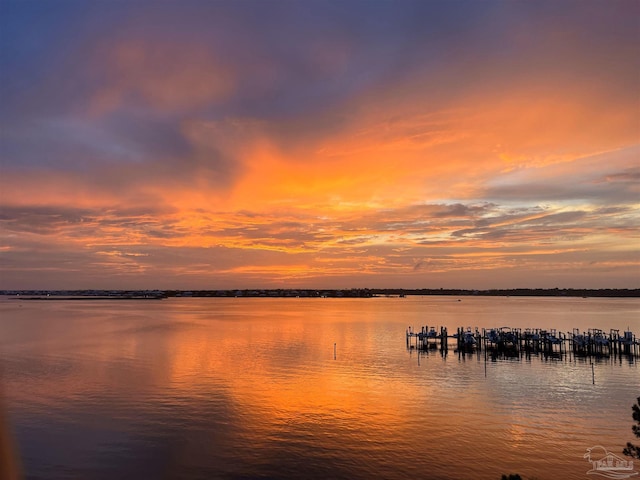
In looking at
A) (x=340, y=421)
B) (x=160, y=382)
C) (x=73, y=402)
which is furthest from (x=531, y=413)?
(x=73, y=402)

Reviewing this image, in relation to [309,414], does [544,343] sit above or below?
above

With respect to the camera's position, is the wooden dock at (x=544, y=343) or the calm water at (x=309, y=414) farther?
the wooden dock at (x=544, y=343)

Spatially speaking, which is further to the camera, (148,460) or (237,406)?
(237,406)

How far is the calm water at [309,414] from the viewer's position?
2423cm

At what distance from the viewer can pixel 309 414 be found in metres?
32.6

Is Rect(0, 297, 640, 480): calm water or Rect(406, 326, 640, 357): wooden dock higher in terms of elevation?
Rect(406, 326, 640, 357): wooden dock

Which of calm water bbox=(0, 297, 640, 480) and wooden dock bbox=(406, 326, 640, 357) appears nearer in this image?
calm water bbox=(0, 297, 640, 480)

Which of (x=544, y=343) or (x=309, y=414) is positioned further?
(x=544, y=343)

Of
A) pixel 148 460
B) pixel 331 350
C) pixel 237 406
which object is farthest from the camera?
pixel 331 350

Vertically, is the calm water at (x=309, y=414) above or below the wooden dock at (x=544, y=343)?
below

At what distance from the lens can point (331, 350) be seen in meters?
63.4

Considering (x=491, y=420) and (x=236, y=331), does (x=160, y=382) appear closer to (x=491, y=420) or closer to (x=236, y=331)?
(x=491, y=420)

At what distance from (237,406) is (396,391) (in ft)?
46.4

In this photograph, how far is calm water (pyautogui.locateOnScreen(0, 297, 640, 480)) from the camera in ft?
79.5
